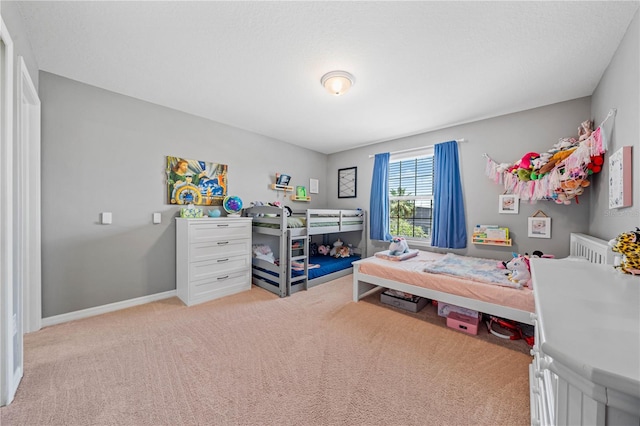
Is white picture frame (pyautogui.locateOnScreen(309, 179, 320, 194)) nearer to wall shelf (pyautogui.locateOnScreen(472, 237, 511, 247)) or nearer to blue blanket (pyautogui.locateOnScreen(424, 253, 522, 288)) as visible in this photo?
blue blanket (pyautogui.locateOnScreen(424, 253, 522, 288))

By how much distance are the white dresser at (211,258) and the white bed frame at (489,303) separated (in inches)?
59.5

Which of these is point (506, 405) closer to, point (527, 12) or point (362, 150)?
point (527, 12)

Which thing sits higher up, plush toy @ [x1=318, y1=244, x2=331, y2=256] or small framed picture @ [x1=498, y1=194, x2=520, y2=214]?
small framed picture @ [x1=498, y1=194, x2=520, y2=214]

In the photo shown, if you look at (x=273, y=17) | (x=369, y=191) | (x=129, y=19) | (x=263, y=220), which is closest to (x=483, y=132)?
(x=369, y=191)

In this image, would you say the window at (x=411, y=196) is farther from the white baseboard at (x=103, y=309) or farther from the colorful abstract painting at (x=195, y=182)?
the white baseboard at (x=103, y=309)

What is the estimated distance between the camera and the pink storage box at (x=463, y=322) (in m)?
2.14

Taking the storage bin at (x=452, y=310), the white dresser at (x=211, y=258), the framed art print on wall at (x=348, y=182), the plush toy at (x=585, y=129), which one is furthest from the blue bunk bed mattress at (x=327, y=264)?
the plush toy at (x=585, y=129)

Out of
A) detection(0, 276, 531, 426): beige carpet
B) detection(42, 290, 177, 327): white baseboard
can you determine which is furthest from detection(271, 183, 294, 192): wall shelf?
detection(0, 276, 531, 426): beige carpet

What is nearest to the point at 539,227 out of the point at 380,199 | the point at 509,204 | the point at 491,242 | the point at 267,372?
the point at 509,204

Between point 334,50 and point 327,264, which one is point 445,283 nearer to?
point 327,264

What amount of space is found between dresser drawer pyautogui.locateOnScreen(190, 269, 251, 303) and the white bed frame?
1.47 metres

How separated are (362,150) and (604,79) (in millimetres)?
2929

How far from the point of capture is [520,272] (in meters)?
2.11

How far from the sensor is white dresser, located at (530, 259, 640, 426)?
14.9 inches
